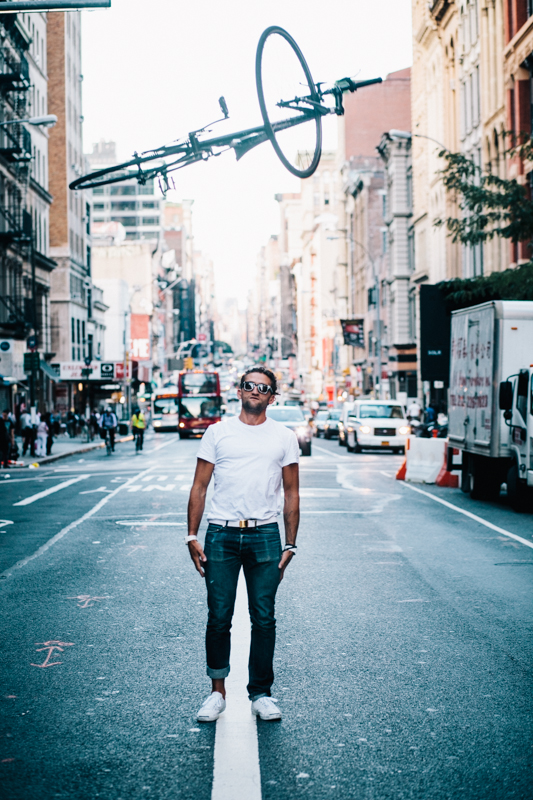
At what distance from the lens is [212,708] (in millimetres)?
5637

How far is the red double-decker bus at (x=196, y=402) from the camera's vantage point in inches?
2314

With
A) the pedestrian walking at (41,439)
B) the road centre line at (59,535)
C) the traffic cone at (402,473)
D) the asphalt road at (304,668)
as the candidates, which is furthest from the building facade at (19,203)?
the asphalt road at (304,668)

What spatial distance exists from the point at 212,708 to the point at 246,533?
0.95 meters

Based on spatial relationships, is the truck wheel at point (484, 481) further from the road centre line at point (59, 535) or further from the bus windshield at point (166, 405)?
the bus windshield at point (166, 405)

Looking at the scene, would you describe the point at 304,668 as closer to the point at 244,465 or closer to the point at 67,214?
the point at 244,465

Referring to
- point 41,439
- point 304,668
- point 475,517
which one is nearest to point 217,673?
point 304,668

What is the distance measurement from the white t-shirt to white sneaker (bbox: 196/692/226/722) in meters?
0.97

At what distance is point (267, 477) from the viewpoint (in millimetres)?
5660

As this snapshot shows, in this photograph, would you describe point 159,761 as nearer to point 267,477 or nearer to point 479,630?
point 267,477

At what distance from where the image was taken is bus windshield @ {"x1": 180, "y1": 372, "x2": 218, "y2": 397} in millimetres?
59375

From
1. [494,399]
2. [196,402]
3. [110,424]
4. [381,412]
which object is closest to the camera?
[494,399]

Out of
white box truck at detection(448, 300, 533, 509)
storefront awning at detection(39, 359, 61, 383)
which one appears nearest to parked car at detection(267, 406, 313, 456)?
white box truck at detection(448, 300, 533, 509)

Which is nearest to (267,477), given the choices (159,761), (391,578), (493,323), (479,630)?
(159,761)

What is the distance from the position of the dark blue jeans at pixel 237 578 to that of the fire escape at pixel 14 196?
4250cm
